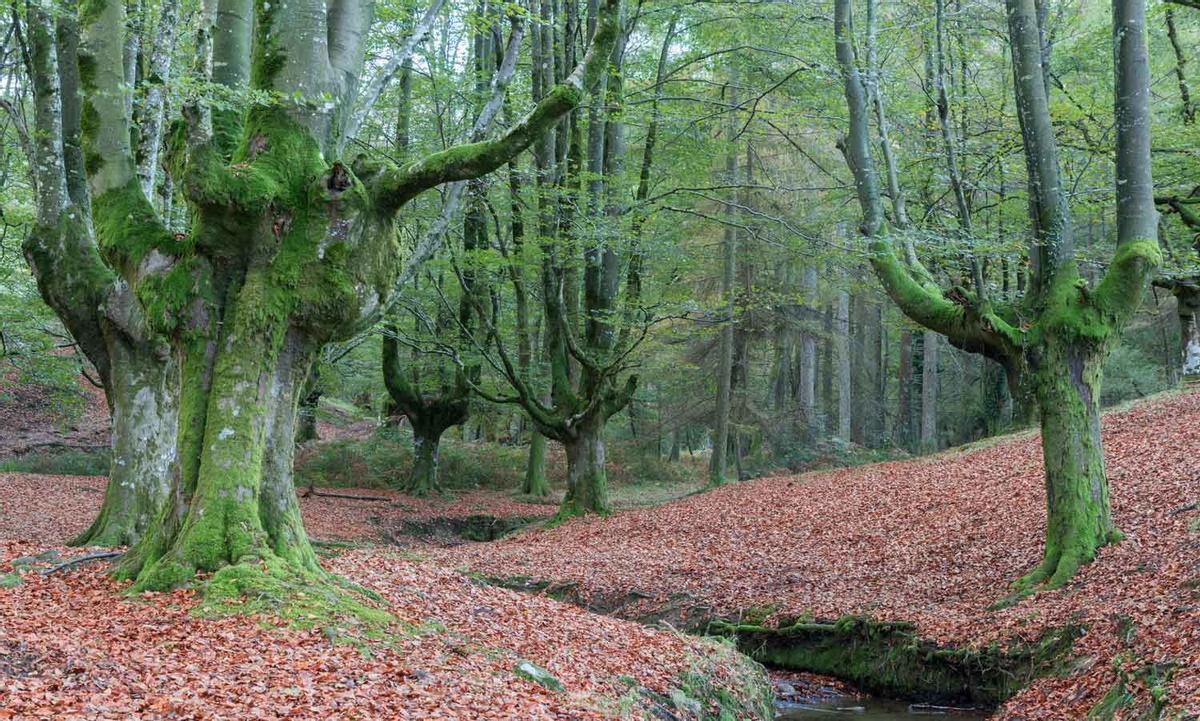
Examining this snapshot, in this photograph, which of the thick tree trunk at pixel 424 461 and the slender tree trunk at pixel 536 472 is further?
the slender tree trunk at pixel 536 472

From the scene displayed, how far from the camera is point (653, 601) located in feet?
33.4

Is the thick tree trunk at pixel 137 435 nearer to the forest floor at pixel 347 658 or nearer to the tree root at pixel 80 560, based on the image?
the forest floor at pixel 347 658

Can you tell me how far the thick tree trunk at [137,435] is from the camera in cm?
898

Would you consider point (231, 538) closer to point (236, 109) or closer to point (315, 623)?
point (315, 623)

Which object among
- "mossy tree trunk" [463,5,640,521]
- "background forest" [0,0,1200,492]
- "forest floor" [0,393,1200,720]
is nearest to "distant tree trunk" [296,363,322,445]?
"background forest" [0,0,1200,492]

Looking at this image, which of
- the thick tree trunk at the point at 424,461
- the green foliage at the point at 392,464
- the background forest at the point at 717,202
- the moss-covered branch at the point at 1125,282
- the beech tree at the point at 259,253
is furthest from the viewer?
the green foliage at the point at 392,464

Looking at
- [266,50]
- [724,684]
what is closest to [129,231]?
[266,50]

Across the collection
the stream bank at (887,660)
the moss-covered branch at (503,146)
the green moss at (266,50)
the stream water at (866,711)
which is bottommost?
the stream water at (866,711)

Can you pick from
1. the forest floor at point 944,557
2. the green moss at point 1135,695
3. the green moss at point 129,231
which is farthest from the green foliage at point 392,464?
the green moss at point 1135,695

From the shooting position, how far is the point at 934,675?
7723 millimetres

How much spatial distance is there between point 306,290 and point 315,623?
235 centimetres

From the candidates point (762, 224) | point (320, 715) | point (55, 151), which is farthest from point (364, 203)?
point (762, 224)

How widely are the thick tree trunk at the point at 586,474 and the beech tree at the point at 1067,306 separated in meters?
8.85

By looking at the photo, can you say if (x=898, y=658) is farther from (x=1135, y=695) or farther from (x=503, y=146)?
(x=503, y=146)
